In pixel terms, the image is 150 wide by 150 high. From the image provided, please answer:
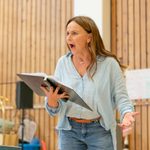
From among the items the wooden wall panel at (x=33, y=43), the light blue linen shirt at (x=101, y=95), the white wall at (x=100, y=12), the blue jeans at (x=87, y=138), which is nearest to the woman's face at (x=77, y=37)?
the light blue linen shirt at (x=101, y=95)

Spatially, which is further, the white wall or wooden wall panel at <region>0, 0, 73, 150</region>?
wooden wall panel at <region>0, 0, 73, 150</region>

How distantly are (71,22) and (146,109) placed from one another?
3266mm

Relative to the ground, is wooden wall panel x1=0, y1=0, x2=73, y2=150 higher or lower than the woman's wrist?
higher

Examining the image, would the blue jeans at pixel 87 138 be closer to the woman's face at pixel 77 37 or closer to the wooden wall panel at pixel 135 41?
the woman's face at pixel 77 37

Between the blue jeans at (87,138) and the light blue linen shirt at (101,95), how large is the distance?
1.3 inches

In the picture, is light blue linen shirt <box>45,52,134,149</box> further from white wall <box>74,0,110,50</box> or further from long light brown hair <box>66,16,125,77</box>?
white wall <box>74,0,110,50</box>

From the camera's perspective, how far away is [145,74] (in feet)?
18.6

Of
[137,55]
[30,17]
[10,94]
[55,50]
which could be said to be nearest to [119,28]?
[137,55]

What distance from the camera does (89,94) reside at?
8.24 ft

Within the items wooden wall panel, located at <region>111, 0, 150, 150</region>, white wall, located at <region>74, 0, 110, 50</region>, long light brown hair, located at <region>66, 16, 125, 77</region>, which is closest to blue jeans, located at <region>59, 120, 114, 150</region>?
long light brown hair, located at <region>66, 16, 125, 77</region>

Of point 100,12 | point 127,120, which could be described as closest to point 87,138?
point 127,120

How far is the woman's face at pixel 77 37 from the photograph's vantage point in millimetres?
2596

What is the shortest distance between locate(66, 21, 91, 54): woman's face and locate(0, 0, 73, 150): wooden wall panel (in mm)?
3888

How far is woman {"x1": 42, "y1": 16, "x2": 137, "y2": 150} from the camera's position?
2.45m
